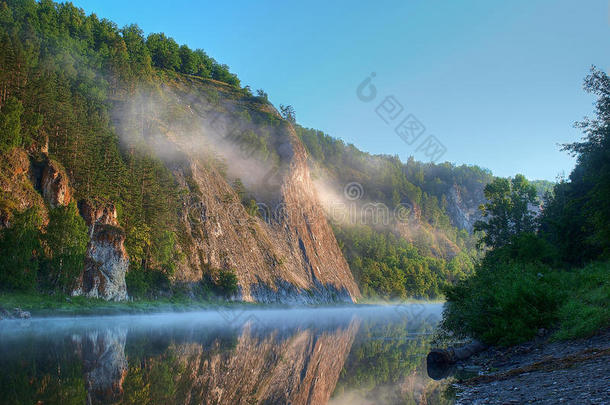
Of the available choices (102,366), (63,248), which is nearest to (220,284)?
(63,248)

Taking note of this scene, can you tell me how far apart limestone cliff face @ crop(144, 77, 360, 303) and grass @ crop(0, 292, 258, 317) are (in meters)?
8.65

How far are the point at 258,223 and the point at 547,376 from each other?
77580 millimetres

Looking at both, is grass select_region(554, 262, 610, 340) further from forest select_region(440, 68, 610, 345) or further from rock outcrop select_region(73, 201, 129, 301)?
rock outcrop select_region(73, 201, 129, 301)

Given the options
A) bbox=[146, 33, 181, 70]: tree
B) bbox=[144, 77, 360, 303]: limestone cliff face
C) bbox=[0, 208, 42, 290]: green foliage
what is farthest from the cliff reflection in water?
bbox=[146, 33, 181, 70]: tree

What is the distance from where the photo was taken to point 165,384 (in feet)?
37.5

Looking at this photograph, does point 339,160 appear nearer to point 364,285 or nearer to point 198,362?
point 364,285

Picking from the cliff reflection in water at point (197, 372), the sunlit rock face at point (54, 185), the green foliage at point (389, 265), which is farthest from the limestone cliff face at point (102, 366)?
the green foliage at point (389, 265)

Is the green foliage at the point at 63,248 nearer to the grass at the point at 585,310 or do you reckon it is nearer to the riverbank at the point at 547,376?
the riverbank at the point at 547,376

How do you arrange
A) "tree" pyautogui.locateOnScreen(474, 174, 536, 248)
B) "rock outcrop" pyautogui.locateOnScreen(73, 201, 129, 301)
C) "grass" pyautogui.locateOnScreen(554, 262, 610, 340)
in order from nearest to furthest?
1. "grass" pyautogui.locateOnScreen(554, 262, 610, 340)
2. "rock outcrop" pyautogui.locateOnScreen(73, 201, 129, 301)
3. "tree" pyautogui.locateOnScreen(474, 174, 536, 248)

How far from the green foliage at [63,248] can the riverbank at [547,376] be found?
3719 cm

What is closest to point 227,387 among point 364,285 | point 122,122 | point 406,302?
point 122,122

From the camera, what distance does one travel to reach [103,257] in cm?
4669

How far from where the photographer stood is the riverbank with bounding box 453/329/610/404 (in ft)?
26.1

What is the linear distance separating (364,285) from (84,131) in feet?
290
